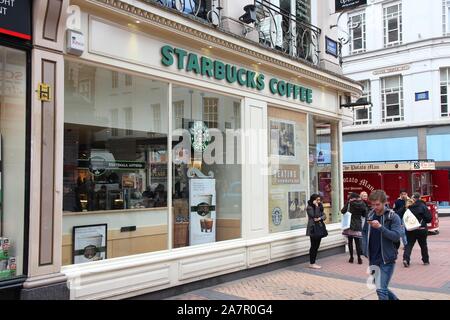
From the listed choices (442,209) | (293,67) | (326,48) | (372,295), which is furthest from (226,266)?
(442,209)

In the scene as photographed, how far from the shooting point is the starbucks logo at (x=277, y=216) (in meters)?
9.43

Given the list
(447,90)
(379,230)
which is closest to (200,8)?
(379,230)

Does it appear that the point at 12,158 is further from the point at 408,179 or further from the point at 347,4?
the point at 408,179

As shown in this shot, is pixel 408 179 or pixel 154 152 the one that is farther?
pixel 408 179

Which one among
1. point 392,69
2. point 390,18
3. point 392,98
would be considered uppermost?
point 390,18

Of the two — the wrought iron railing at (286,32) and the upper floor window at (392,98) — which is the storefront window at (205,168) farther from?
the upper floor window at (392,98)

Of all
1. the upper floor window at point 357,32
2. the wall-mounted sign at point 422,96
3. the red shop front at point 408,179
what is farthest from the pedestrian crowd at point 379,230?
the upper floor window at point 357,32

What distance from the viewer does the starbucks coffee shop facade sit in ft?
18.1

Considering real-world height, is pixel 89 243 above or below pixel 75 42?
below

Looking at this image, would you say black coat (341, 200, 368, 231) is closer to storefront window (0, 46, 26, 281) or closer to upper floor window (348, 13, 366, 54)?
storefront window (0, 46, 26, 281)

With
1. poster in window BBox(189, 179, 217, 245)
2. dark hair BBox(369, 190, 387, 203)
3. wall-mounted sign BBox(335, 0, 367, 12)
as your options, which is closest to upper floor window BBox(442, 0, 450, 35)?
wall-mounted sign BBox(335, 0, 367, 12)

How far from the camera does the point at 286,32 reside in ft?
33.9

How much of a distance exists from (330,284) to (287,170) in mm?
2859

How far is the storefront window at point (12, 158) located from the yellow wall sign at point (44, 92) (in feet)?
0.65
